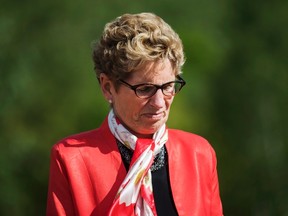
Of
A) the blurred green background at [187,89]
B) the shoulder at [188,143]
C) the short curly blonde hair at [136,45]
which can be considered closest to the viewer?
the short curly blonde hair at [136,45]

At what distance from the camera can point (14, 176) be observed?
17.3ft

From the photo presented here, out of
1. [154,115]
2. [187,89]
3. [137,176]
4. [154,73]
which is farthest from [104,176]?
[187,89]

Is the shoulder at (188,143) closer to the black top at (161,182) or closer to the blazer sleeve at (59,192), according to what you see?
the black top at (161,182)

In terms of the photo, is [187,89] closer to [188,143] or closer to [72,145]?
[188,143]

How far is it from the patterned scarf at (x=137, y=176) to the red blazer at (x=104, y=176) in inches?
1.8

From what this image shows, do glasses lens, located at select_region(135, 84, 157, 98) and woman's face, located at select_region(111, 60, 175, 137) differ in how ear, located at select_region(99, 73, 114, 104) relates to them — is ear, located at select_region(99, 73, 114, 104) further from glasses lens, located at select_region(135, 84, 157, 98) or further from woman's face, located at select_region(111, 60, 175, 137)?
glasses lens, located at select_region(135, 84, 157, 98)

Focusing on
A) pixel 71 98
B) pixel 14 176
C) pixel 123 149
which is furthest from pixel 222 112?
pixel 123 149

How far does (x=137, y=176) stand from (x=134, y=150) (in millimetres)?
95

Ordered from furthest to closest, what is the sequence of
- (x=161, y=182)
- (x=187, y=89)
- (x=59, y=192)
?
(x=187, y=89)
(x=161, y=182)
(x=59, y=192)

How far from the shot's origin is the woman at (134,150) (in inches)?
94.9

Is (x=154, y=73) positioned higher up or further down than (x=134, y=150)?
higher up

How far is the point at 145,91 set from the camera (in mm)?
2420

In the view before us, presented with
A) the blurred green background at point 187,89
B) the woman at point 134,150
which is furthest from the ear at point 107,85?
the blurred green background at point 187,89

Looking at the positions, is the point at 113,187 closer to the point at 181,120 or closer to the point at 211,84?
the point at 181,120
